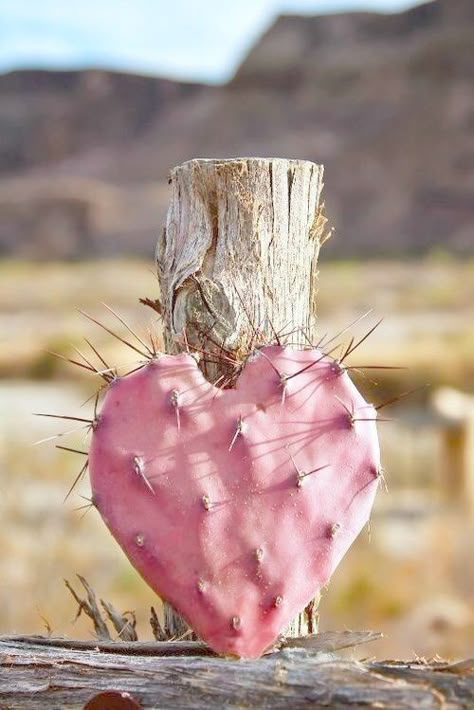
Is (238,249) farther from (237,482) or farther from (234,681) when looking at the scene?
(234,681)

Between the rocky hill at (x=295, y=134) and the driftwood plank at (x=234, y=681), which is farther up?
the rocky hill at (x=295, y=134)

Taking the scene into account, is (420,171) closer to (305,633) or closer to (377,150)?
(377,150)

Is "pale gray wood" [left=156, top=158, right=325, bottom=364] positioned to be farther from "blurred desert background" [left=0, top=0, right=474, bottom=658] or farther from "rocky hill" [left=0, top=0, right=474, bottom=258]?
"rocky hill" [left=0, top=0, right=474, bottom=258]

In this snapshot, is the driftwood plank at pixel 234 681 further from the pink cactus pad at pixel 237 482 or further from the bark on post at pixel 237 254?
the bark on post at pixel 237 254

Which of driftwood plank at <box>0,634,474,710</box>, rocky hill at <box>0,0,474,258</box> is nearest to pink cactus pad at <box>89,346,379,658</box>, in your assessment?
driftwood plank at <box>0,634,474,710</box>

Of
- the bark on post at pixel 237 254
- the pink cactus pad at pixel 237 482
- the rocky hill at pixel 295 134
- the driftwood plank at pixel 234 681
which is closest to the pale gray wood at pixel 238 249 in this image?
the bark on post at pixel 237 254

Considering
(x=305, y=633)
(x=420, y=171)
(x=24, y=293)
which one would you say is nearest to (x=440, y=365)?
(x=305, y=633)
